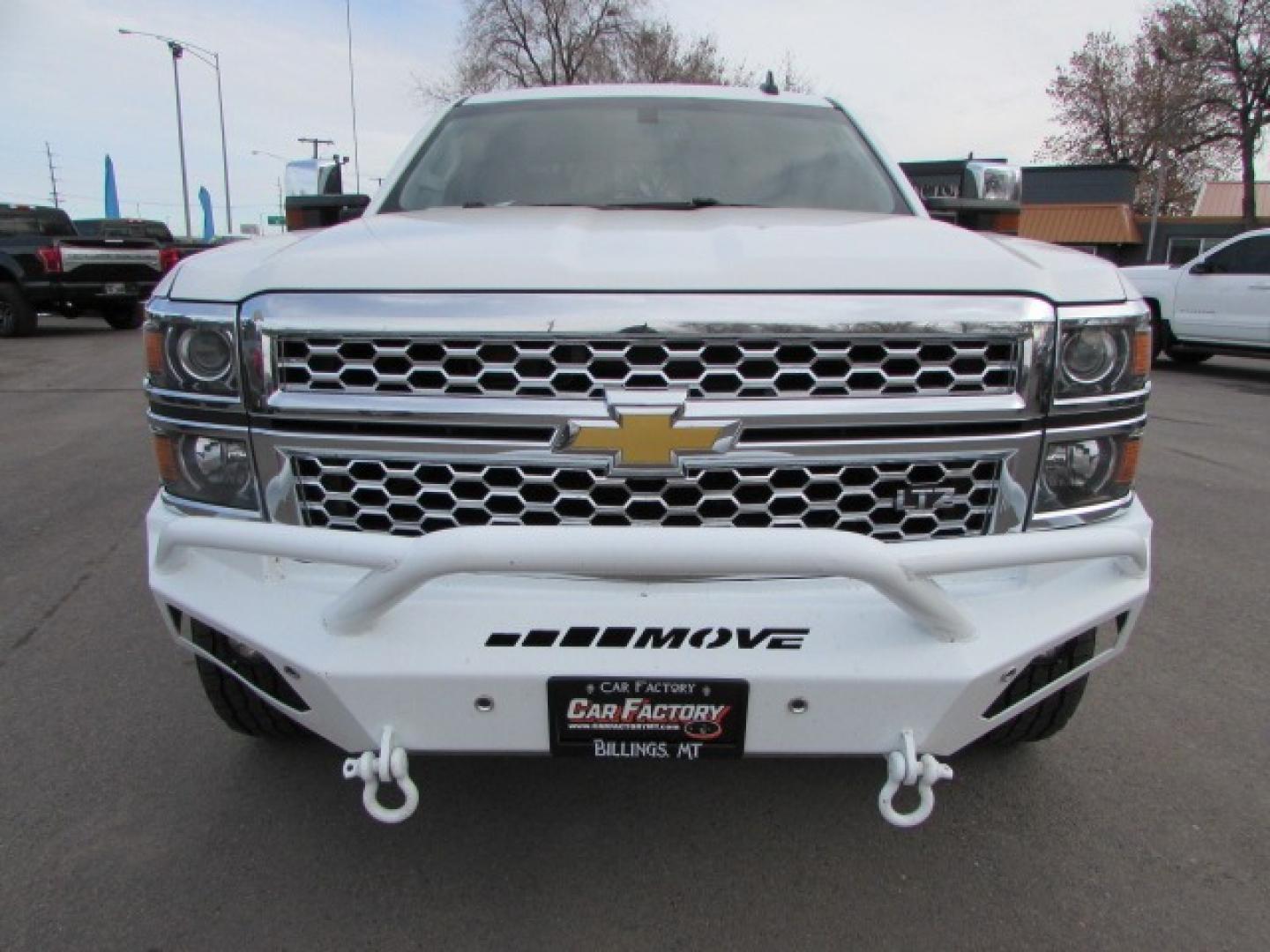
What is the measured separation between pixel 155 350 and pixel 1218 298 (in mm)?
12387

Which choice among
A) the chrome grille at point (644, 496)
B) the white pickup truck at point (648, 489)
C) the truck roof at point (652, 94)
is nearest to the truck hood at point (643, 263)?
the white pickup truck at point (648, 489)

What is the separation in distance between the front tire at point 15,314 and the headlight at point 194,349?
48.0ft

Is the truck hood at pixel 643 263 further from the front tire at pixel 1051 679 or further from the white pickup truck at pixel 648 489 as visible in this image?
the front tire at pixel 1051 679

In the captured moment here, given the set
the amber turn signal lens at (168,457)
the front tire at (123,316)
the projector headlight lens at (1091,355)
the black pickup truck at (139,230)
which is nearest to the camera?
the projector headlight lens at (1091,355)

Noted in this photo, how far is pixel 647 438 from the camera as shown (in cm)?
174

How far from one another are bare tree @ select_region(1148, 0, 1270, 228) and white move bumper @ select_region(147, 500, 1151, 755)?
31.7 m

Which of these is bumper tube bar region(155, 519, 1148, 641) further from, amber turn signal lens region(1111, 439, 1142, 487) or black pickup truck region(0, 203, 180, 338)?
black pickup truck region(0, 203, 180, 338)

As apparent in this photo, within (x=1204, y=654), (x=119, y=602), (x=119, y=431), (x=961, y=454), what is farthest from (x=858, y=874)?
(x=119, y=431)

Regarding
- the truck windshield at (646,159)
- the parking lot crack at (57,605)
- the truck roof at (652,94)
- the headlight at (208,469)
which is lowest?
the parking lot crack at (57,605)

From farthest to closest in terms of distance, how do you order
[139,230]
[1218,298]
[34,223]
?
[139,230] → [34,223] → [1218,298]

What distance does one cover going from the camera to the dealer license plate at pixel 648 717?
1639 millimetres

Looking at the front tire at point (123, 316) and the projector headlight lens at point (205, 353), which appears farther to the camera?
the front tire at point (123, 316)

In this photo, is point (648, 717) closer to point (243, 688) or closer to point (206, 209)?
point (243, 688)

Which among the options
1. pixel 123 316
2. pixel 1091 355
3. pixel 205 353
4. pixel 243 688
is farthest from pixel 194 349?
pixel 123 316
